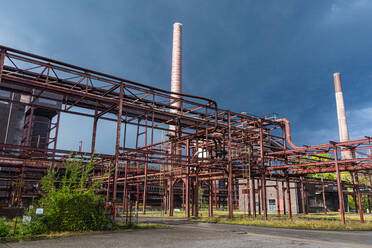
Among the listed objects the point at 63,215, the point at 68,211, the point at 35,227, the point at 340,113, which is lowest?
the point at 35,227

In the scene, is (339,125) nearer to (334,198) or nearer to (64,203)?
(334,198)

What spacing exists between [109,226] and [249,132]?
50.5ft

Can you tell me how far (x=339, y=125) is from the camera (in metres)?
65.7

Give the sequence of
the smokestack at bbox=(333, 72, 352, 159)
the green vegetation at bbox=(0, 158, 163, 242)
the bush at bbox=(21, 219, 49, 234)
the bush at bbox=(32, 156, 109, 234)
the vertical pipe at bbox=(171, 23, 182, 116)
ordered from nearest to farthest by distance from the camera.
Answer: the bush at bbox=(21, 219, 49, 234)
the green vegetation at bbox=(0, 158, 163, 242)
the bush at bbox=(32, 156, 109, 234)
the vertical pipe at bbox=(171, 23, 182, 116)
the smokestack at bbox=(333, 72, 352, 159)

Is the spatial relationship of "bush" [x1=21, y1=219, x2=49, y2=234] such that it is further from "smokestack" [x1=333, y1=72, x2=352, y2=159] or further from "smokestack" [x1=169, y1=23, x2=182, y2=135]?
"smokestack" [x1=333, y1=72, x2=352, y2=159]

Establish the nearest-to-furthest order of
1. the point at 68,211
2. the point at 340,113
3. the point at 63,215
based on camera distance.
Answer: the point at 63,215
the point at 68,211
the point at 340,113

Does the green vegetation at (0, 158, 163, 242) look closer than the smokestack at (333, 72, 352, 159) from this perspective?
Yes

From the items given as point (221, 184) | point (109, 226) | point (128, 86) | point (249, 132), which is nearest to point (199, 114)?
point (249, 132)

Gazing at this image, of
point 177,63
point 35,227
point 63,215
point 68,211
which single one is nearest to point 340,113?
point 177,63

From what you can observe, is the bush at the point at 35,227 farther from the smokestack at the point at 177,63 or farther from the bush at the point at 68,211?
the smokestack at the point at 177,63

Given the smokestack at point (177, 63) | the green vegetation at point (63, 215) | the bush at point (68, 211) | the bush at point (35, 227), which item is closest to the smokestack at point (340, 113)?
the smokestack at point (177, 63)

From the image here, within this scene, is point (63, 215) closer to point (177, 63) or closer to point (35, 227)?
point (35, 227)

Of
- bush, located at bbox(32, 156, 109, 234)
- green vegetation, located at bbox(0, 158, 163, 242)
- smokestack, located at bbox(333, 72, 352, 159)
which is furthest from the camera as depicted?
smokestack, located at bbox(333, 72, 352, 159)

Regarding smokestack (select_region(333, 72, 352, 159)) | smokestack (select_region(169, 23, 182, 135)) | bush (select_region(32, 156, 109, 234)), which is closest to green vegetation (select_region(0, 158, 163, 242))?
bush (select_region(32, 156, 109, 234))
